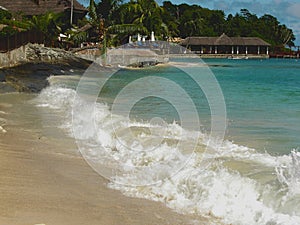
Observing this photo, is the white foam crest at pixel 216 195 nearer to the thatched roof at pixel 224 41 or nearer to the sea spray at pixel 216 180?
the sea spray at pixel 216 180

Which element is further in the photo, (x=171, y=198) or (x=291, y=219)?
(x=171, y=198)

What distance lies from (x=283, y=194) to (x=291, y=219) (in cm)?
62

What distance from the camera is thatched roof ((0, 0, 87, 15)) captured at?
153ft

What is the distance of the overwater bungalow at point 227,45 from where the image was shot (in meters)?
82.4

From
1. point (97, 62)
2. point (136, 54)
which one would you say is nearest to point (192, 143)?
point (97, 62)

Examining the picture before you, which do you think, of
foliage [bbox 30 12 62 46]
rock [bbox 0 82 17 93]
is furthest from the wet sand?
foliage [bbox 30 12 62 46]

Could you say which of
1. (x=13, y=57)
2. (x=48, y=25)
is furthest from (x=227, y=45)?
(x=13, y=57)

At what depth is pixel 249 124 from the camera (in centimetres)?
1141

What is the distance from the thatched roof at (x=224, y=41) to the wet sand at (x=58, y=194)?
7472 cm

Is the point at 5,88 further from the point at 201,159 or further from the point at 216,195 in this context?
the point at 216,195

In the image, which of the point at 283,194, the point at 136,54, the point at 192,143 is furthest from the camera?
the point at 136,54

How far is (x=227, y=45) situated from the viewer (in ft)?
282

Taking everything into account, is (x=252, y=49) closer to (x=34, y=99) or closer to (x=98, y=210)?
(x=34, y=99)

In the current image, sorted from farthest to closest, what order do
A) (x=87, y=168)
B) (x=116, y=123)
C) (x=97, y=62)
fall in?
1. (x=97, y=62)
2. (x=116, y=123)
3. (x=87, y=168)
